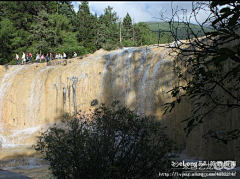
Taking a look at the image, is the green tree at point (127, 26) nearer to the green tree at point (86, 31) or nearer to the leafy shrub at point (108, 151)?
the green tree at point (86, 31)

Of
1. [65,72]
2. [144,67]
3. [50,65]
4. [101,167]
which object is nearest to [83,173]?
[101,167]

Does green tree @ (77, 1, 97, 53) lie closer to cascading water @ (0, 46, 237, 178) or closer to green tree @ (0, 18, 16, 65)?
green tree @ (0, 18, 16, 65)

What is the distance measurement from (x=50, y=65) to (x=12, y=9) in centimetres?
2287

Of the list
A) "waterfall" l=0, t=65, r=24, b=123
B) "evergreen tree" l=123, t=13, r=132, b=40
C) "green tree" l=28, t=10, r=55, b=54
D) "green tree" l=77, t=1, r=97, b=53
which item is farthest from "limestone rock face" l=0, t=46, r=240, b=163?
"evergreen tree" l=123, t=13, r=132, b=40

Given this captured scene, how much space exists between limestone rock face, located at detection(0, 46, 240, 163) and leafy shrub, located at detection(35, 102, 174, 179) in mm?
7282

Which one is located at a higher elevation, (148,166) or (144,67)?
(144,67)

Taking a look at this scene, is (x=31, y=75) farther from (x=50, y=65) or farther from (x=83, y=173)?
(x=83, y=173)

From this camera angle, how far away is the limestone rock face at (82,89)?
13289 millimetres

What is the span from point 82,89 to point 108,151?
36.9 ft

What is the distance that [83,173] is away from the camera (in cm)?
434

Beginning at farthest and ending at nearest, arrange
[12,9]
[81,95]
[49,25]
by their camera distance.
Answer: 1. [12,9]
2. [49,25]
3. [81,95]

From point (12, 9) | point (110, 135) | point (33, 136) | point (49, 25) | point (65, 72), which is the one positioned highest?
point (12, 9)

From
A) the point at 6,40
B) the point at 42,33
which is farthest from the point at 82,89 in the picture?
the point at 6,40

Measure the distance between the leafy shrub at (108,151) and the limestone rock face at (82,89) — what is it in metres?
7.28
